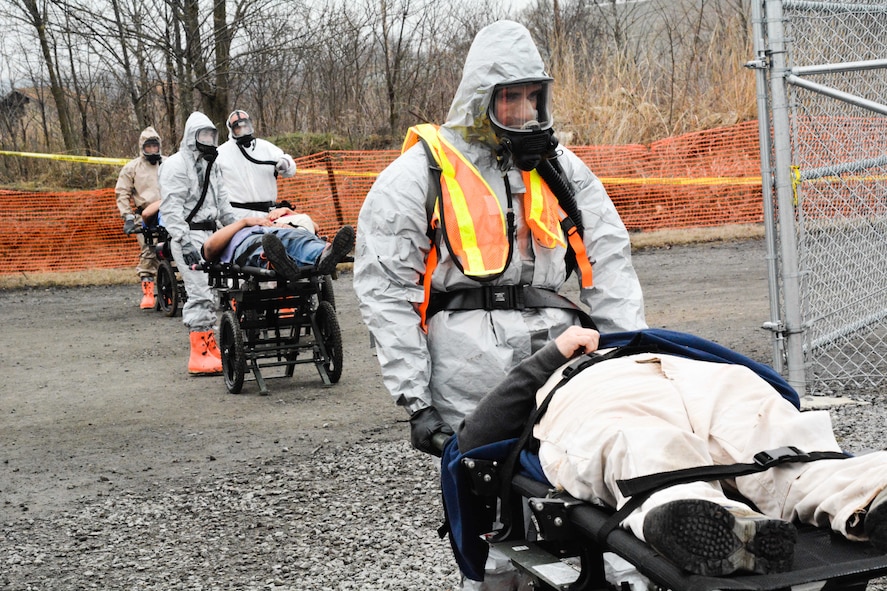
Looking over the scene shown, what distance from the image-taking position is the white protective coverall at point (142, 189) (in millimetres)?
14312

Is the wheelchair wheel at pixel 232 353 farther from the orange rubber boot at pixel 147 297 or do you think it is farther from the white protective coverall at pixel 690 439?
the white protective coverall at pixel 690 439

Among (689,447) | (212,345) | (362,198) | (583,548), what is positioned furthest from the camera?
(362,198)

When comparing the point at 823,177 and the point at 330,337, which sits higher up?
the point at 823,177

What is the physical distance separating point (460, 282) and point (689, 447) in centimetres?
130

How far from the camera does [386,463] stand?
20.8 ft

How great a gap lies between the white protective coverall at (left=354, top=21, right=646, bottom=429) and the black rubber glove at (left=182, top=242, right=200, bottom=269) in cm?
625

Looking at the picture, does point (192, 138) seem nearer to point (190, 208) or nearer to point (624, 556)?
point (190, 208)

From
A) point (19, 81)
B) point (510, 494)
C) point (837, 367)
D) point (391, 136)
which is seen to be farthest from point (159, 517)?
point (19, 81)

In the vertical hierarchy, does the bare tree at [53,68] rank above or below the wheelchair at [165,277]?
above

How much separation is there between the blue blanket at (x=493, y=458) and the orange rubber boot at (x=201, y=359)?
6.99 metres

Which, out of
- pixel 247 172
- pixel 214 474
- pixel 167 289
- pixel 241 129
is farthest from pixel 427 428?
pixel 167 289

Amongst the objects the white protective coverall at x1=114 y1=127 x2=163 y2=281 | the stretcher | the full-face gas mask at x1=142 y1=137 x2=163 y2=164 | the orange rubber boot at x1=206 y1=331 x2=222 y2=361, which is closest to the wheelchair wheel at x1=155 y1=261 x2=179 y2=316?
the white protective coverall at x1=114 y1=127 x2=163 y2=281

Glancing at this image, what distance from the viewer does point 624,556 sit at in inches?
88.4

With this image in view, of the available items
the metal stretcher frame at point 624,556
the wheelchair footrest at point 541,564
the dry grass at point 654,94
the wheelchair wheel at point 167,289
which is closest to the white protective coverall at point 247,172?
the wheelchair wheel at point 167,289
